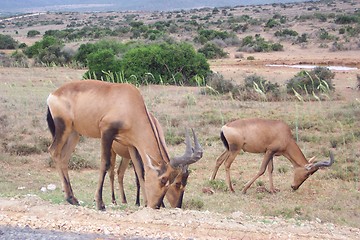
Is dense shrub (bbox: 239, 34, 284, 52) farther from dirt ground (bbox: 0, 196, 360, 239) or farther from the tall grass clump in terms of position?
dirt ground (bbox: 0, 196, 360, 239)

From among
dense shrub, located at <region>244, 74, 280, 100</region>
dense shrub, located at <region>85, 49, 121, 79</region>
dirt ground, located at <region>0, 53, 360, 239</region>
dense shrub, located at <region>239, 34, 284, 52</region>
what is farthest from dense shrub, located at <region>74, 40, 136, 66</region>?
dirt ground, located at <region>0, 53, 360, 239</region>

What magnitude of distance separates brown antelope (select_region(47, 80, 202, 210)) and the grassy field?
561 millimetres

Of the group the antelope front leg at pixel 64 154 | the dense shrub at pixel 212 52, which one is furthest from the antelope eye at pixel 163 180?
the dense shrub at pixel 212 52

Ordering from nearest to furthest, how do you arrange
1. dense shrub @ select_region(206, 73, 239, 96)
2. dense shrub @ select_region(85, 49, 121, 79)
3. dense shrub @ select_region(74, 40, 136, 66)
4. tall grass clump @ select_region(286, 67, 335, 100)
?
1. tall grass clump @ select_region(286, 67, 335, 100)
2. dense shrub @ select_region(206, 73, 239, 96)
3. dense shrub @ select_region(85, 49, 121, 79)
4. dense shrub @ select_region(74, 40, 136, 66)

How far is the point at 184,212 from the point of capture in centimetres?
823

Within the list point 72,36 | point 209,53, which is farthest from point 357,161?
point 72,36

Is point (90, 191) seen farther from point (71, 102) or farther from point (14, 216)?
point (14, 216)

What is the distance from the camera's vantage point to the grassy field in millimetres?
11219

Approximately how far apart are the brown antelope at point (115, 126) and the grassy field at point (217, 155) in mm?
561

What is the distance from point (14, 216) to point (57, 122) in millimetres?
1970

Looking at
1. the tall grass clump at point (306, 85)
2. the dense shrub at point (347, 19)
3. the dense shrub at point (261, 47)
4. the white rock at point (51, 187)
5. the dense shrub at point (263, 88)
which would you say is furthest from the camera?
the dense shrub at point (347, 19)

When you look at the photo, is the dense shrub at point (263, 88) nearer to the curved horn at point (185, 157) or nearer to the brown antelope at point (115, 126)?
the brown antelope at point (115, 126)

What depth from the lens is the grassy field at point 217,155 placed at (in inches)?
442

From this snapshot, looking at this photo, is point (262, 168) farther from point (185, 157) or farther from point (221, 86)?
point (221, 86)
